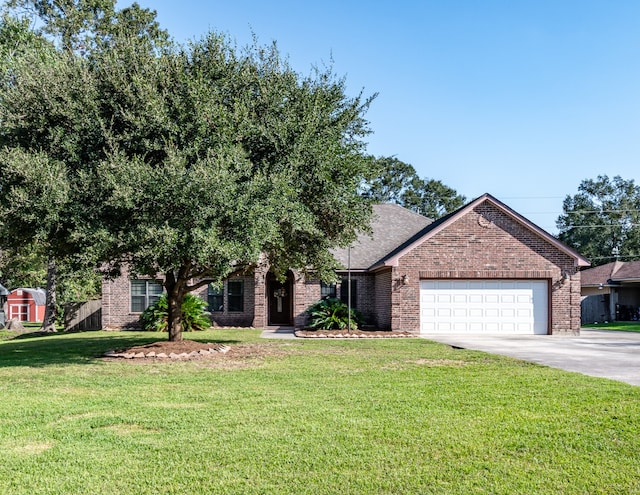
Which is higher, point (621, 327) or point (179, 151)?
point (179, 151)

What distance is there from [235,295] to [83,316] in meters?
7.11

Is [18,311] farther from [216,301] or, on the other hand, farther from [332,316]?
[332,316]

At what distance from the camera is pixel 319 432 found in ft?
20.7

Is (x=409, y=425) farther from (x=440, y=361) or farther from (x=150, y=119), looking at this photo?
(x=150, y=119)

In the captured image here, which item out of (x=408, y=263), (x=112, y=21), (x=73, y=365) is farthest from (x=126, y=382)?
(x=112, y=21)

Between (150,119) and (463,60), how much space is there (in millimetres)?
10332

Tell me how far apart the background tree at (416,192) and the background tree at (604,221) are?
1303 cm

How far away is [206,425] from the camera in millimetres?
6641

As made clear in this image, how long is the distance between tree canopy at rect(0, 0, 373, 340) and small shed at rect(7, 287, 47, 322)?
1415 inches

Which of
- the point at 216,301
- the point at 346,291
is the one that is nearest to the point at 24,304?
the point at 216,301

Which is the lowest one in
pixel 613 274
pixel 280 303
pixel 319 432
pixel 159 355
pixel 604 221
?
pixel 159 355

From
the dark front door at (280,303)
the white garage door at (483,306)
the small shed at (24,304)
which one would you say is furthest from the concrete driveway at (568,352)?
the small shed at (24,304)

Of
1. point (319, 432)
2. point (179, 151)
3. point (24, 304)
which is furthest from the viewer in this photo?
point (24, 304)

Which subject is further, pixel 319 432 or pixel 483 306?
pixel 483 306
